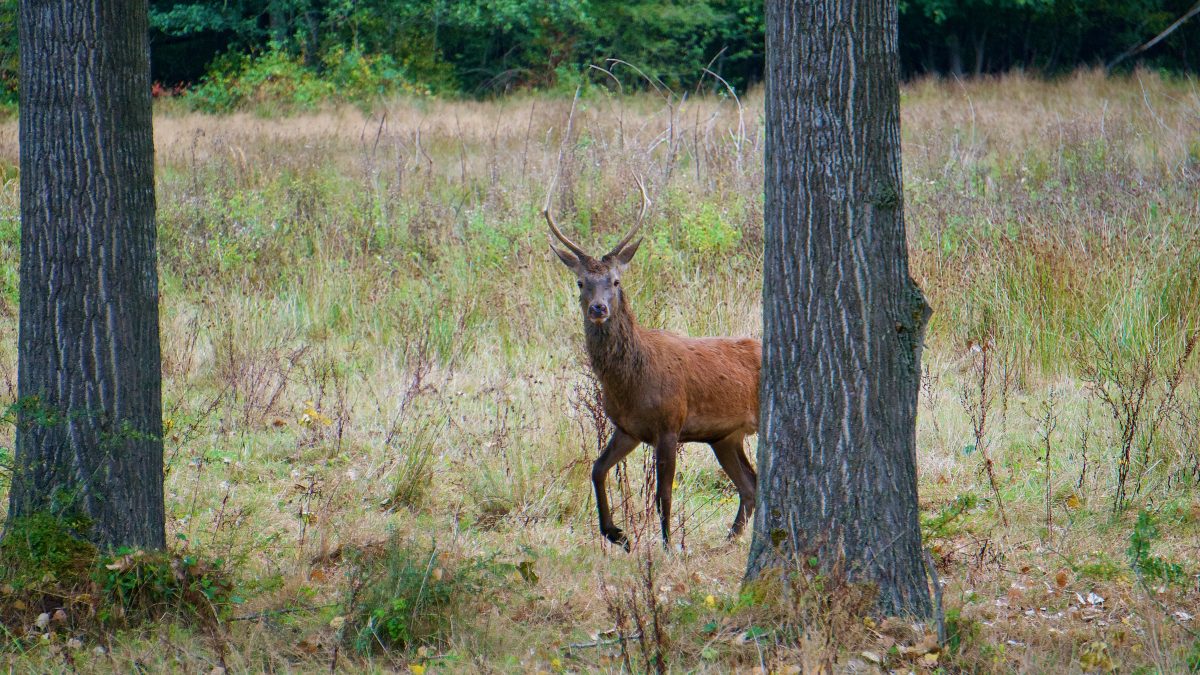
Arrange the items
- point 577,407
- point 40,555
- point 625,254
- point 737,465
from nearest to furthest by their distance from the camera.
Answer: point 40,555, point 625,254, point 737,465, point 577,407

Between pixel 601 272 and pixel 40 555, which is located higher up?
pixel 601 272

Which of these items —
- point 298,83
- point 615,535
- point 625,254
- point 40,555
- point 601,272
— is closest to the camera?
point 40,555

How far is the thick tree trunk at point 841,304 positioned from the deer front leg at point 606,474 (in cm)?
163

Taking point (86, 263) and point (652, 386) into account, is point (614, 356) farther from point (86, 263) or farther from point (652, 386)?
point (86, 263)

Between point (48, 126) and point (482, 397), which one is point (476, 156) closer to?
point (482, 397)

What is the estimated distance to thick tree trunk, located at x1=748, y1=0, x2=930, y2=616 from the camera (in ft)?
14.0

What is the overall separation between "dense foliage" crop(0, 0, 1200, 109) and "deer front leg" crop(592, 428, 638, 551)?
18588mm

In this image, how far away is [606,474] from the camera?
6289 millimetres

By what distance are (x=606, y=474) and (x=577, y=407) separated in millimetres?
776

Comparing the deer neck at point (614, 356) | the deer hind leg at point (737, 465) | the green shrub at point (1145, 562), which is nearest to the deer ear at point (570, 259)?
the deer neck at point (614, 356)

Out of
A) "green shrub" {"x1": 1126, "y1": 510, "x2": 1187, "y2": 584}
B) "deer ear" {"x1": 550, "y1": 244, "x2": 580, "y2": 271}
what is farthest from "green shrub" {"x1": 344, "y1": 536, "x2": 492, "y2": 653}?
"green shrub" {"x1": 1126, "y1": 510, "x2": 1187, "y2": 584}

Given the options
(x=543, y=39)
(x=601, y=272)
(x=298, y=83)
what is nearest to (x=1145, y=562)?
(x=601, y=272)

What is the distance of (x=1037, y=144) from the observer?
14117 millimetres

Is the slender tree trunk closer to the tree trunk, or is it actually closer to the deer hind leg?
the deer hind leg
